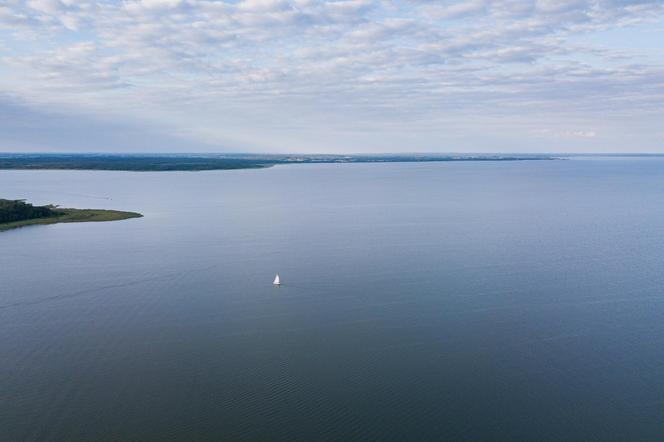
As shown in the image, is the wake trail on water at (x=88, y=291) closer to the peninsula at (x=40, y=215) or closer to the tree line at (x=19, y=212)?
the peninsula at (x=40, y=215)

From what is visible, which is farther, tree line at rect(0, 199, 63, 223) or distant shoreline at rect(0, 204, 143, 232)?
tree line at rect(0, 199, 63, 223)

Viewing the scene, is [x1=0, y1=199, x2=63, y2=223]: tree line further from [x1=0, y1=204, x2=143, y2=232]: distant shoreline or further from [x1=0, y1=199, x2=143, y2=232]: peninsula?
[x1=0, y1=204, x2=143, y2=232]: distant shoreline

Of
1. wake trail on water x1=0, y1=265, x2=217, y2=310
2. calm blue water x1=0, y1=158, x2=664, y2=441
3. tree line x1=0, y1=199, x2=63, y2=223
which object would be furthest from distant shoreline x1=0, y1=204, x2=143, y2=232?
wake trail on water x1=0, y1=265, x2=217, y2=310

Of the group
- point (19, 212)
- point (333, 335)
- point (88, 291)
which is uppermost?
point (19, 212)

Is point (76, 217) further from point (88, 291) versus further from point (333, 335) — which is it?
point (333, 335)

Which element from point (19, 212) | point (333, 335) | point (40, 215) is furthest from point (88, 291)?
point (40, 215)

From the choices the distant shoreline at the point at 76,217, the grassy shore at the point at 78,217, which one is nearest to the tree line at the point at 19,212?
the distant shoreline at the point at 76,217
